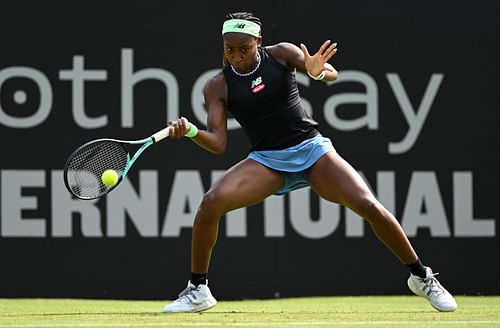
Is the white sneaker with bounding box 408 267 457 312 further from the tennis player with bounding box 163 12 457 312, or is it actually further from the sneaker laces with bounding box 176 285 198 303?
the sneaker laces with bounding box 176 285 198 303

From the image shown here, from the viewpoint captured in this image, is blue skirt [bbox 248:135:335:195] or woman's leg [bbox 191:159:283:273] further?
blue skirt [bbox 248:135:335:195]

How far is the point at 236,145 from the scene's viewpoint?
8328mm

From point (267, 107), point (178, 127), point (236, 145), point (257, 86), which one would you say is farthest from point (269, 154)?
point (236, 145)

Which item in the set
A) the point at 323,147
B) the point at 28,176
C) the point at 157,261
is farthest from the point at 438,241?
the point at 28,176

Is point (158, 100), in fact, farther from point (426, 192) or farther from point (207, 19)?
point (426, 192)

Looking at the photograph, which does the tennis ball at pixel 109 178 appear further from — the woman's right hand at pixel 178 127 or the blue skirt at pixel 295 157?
the blue skirt at pixel 295 157

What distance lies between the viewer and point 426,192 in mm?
8406

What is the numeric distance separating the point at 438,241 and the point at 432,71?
138cm

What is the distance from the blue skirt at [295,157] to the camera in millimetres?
5949

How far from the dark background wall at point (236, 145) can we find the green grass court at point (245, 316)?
676mm

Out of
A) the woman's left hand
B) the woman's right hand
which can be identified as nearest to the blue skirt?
Result: the woman's left hand

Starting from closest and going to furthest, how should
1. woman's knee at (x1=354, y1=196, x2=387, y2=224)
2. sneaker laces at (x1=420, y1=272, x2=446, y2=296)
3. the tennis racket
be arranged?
the tennis racket
woman's knee at (x1=354, y1=196, x2=387, y2=224)
sneaker laces at (x1=420, y1=272, x2=446, y2=296)

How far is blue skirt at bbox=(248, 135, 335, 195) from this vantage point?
5.95 meters

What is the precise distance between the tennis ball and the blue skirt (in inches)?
33.4
